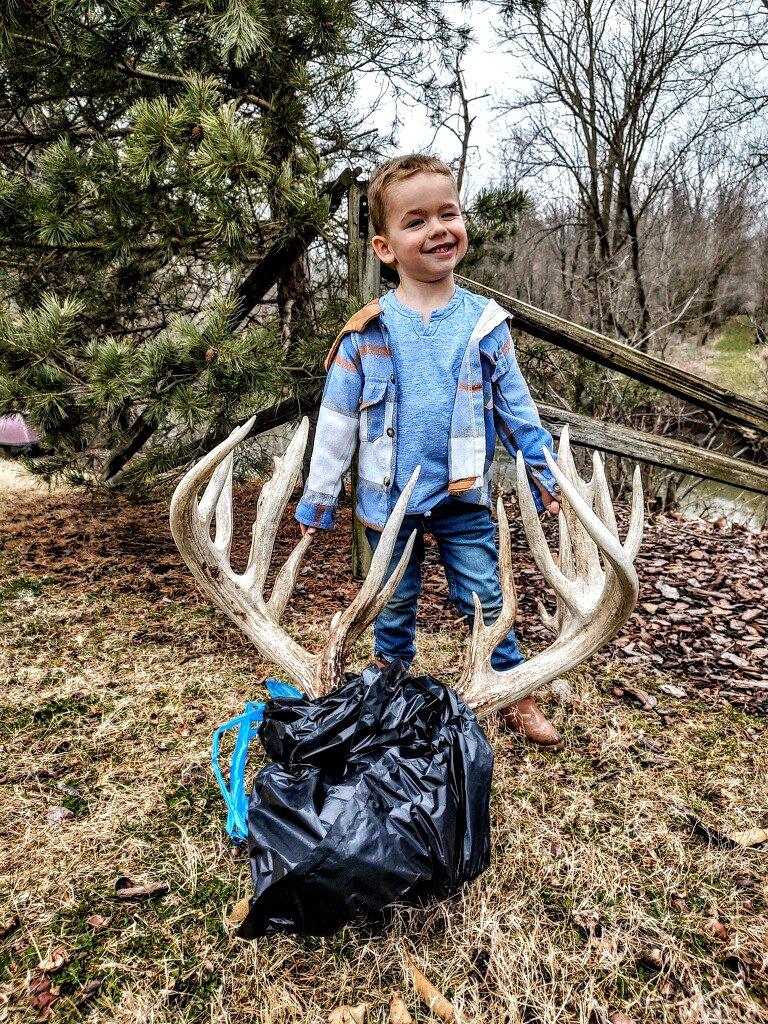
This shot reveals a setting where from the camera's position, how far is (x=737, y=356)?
491 inches

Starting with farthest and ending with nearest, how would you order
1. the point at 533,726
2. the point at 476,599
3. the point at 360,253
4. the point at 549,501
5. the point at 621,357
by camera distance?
the point at 621,357, the point at 360,253, the point at 533,726, the point at 549,501, the point at 476,599

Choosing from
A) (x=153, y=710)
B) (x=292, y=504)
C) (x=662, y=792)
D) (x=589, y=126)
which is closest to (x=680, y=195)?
(x=589, y=126)

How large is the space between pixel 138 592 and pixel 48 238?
1963mm

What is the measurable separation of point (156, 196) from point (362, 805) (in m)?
2.47

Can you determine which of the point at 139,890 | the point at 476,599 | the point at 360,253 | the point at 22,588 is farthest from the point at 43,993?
the point at 360,253

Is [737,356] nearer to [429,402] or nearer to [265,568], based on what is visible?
[429,402]

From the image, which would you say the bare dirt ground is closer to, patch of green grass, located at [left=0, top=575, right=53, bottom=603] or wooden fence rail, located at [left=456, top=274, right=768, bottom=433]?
patch of green grass, located at [left=0, top=575, right=53, bottom=603]

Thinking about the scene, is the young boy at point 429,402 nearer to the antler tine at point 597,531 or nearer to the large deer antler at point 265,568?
the large deer antler at point 265,568

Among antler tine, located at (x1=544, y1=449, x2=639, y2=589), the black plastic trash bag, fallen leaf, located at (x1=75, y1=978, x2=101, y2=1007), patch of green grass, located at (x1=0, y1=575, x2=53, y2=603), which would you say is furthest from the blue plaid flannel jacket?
patch of green grass, located at (x1=0, y1=575, x2=53, y2=603)

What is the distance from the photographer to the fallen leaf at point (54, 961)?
1579 millimetres

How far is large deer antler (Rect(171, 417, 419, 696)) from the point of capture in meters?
1.90

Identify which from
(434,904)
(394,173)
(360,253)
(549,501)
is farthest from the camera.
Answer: (360,253)

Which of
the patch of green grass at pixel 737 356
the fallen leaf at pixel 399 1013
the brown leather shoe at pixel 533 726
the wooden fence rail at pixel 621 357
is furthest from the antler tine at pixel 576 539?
the patch of green grass at pixel 737 356

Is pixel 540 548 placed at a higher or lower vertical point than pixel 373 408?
lower
